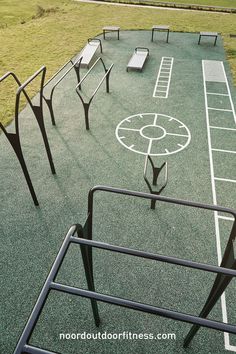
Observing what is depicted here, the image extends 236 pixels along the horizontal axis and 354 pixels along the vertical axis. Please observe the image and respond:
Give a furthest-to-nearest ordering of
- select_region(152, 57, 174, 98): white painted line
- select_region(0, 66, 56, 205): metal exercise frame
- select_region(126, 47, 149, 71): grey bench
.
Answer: select_region(126, 47, 149, 71): grey bench, select_region(152, 57, 174, 98): white painted line, select_region(0, 66, 56, 205): metal exercise frame

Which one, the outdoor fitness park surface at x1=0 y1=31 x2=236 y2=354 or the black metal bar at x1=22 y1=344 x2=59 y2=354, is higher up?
the black metal bar at x1=22 y1=344 x2=59 y2=354

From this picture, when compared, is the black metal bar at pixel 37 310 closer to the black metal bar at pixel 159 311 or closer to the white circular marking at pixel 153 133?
the black metal bar at pixel 159 311

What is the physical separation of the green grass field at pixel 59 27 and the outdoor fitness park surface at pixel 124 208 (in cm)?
257

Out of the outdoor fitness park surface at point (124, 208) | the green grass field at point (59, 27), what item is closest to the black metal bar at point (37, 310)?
the outdoor fitness park surface at point (124, 208)

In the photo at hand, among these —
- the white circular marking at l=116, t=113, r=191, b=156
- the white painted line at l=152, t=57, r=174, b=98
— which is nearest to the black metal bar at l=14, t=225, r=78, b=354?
the white circular marking at l=116, t=113, r=191, b=156

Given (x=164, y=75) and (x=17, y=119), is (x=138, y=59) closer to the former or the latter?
(x=164, y=75)

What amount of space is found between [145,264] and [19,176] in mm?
3901

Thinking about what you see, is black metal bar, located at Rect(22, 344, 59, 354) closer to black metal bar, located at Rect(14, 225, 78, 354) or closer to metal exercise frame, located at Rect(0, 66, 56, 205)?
black metal bar, located at Rect(14, 225, 78, 354)

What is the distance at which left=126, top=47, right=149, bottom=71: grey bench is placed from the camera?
12.0 metres

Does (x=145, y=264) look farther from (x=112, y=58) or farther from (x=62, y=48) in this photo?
(x=62, y=48)

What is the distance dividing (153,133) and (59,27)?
1384 cm

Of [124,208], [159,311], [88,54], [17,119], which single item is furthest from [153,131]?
[159,311]

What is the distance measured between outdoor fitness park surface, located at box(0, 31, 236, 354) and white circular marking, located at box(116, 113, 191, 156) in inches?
1.2

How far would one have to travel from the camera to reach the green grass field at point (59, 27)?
41.7 feet
